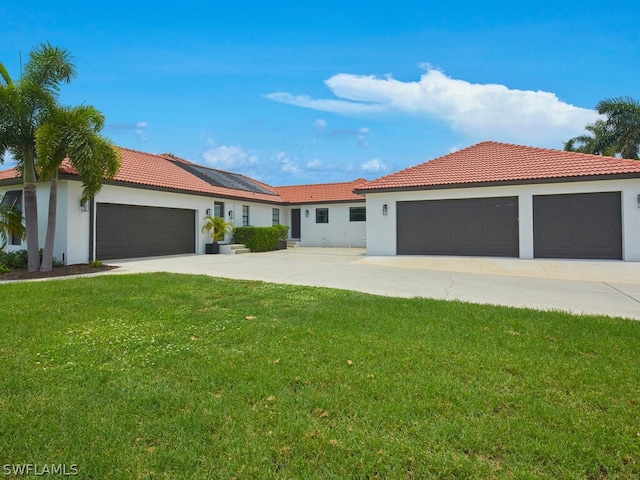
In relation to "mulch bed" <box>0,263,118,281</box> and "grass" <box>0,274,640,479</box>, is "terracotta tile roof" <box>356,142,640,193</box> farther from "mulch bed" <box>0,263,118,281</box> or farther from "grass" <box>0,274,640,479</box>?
"mulch bed" <box>0,263,118,281</box>

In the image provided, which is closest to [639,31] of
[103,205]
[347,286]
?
[347,286]

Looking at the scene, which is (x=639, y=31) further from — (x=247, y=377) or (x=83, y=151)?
(x=83, y=151)

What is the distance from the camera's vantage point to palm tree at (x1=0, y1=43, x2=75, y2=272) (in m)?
10.4

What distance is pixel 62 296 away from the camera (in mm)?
7051

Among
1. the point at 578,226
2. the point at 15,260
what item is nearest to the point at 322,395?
the point at 15,260

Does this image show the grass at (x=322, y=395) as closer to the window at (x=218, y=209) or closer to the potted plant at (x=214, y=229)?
the potted plant at (x=214, y=229)

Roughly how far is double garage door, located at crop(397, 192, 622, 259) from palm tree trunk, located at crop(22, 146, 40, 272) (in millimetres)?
13076

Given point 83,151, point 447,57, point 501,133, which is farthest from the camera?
point 501,133

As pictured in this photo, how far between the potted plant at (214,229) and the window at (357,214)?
8527 millimetres

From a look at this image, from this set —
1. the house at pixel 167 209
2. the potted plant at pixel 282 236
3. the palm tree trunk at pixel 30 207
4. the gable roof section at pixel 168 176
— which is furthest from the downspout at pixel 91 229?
the potted plant at pixel 282 236

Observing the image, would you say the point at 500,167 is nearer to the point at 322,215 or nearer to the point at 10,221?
the point at 322,215

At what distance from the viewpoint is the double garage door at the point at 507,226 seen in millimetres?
13836

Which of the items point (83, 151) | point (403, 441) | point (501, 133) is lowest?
point (403, 441)

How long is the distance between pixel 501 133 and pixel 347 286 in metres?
15.8
